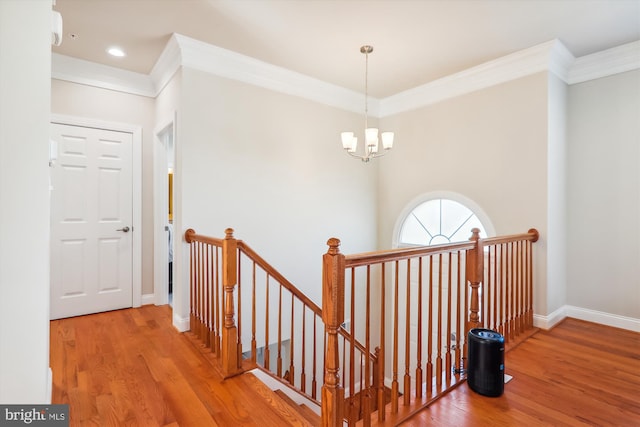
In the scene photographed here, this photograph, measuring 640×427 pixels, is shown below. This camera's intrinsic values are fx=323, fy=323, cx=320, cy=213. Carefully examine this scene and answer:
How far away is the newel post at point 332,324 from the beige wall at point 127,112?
10.2 ft

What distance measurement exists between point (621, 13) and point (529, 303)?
261 centimetres

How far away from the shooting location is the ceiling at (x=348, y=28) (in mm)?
2551

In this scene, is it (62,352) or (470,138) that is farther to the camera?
(470,138)

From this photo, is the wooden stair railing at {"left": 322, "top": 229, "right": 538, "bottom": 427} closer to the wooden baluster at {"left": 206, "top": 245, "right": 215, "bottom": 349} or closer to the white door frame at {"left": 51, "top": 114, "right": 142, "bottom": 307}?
the wooden baluster at {"left": 206, "top": 245, "right": 215, "bottom": 349}

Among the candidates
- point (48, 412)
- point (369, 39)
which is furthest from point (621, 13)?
point (48, 412)

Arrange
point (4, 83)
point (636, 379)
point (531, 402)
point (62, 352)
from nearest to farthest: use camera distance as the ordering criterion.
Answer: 1. point (4, 83)
2. point (531, 402)
3. point (636, 379)
4. point (62, 352)

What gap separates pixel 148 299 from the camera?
3.87 metres

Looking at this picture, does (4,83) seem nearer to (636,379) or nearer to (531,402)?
(531,402)

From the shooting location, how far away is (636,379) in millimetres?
2242

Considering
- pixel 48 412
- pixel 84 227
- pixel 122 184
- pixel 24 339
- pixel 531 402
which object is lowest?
pixel 531 402

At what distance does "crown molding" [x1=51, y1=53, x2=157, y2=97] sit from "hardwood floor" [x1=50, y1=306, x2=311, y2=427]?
8.49ft

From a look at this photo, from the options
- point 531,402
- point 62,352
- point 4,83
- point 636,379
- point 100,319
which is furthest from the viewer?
point 100,319

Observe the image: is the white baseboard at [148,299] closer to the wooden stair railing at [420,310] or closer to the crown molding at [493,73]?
the wooden stair railing at [420,310]

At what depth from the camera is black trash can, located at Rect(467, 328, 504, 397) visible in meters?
2.04
